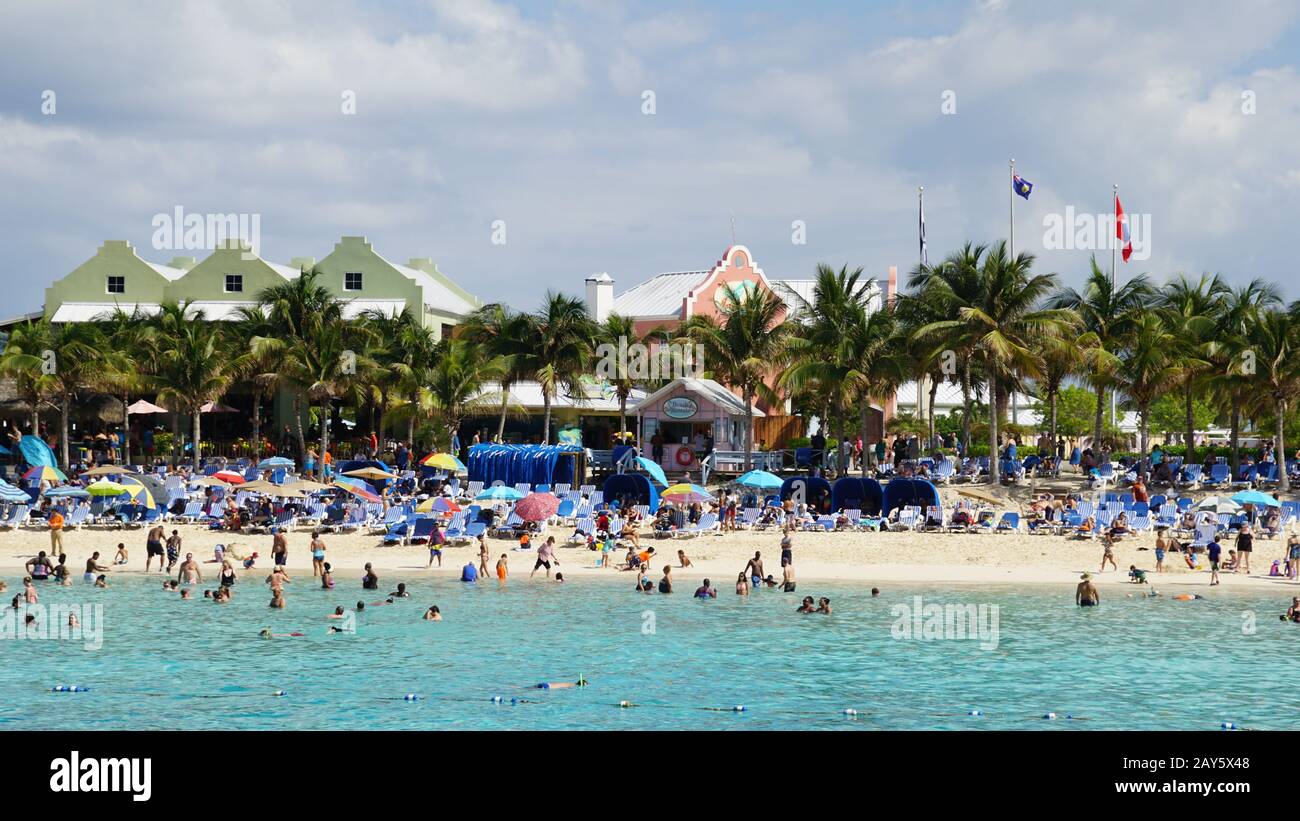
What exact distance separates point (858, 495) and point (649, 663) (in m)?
16.3

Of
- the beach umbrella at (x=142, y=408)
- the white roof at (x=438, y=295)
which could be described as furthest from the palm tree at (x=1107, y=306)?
the beach umbrella at (x=142, y=408)

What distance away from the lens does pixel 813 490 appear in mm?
37781

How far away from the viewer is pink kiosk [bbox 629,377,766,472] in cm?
4469

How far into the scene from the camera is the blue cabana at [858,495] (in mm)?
36719

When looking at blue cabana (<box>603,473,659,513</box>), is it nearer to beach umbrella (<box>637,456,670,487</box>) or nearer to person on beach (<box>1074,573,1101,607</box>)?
beach umbrella (<box>637,456,670,487</box>)

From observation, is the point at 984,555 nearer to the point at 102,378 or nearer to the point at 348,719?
the point at 348,719

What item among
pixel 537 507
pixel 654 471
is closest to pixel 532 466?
pixel 654 471

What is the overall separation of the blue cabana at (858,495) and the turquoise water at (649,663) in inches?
296

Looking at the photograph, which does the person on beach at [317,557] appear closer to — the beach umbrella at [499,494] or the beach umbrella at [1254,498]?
the beach umbrella at [499,494]

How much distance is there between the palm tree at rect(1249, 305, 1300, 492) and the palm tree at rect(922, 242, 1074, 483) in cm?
572

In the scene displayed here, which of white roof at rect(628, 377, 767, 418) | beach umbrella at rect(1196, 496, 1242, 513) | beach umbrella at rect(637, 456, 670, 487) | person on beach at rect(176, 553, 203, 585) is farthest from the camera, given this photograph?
white roof at rect(628, 377, 767, 418)

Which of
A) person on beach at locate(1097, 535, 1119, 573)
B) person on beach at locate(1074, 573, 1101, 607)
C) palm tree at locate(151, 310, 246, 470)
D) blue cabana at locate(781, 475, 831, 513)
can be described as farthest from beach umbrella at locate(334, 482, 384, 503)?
person on beach at locate(1097, 535, 1119, 573)
